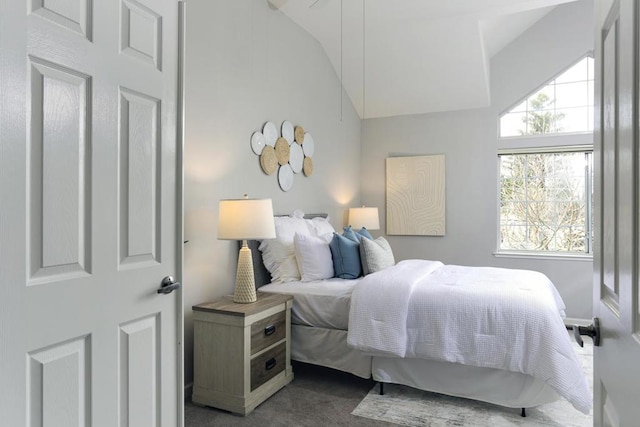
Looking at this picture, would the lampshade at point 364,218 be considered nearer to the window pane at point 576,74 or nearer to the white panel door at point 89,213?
the window pane at point 576,74

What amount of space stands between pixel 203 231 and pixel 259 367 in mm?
1010

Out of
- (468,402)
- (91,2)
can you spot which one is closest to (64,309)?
(91,2)

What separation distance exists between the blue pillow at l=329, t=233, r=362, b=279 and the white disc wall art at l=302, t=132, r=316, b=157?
4.05ft

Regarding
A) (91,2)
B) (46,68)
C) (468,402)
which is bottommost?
(468,402)

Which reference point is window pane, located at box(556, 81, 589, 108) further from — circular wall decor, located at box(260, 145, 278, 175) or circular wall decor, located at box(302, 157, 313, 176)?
circular wall decor, located at box(260, 145, 278, 175)

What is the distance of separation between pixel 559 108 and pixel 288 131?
3228 millimetres

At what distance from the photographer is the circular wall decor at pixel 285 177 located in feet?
13.2

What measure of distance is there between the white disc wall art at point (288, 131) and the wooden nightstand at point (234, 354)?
1.78 metres

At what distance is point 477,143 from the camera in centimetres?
530

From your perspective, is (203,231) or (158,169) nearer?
(158,169)

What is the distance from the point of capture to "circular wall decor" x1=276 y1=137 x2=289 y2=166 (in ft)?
13.0

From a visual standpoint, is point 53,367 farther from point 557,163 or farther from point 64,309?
point 557,163

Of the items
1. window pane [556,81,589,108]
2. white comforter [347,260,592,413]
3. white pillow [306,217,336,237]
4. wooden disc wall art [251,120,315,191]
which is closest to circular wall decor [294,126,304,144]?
wooden disc wall art [251,120,315,191]

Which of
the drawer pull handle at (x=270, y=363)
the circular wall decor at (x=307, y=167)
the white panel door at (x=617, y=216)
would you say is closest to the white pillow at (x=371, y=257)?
the drawer pull handle at (x=270, y=363)
